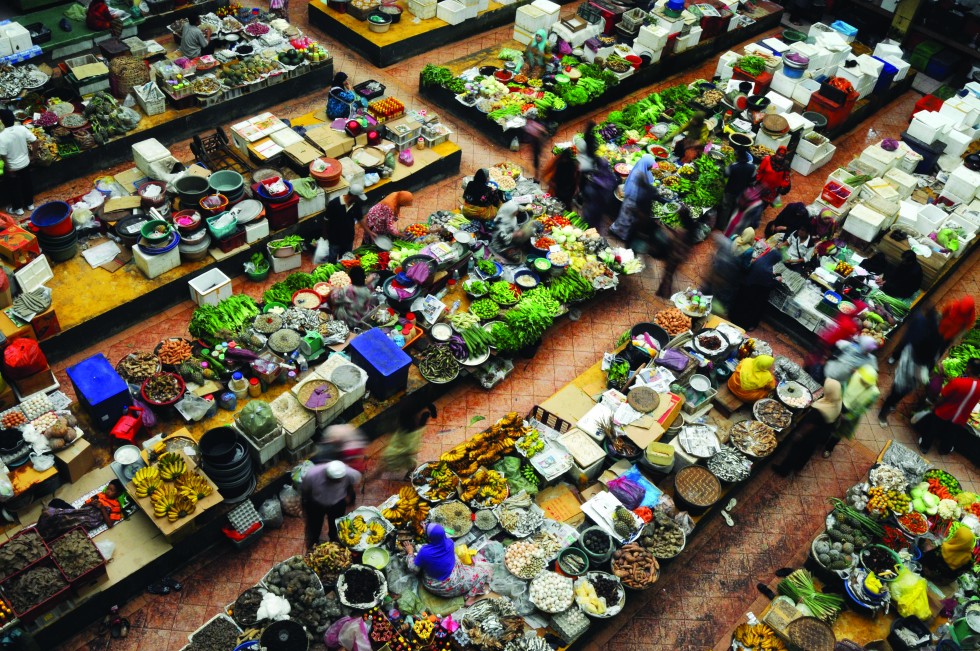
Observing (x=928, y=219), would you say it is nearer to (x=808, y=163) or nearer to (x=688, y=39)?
(x=808, y=163)

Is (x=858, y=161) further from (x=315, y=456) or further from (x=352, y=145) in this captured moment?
(x=315, y=456)

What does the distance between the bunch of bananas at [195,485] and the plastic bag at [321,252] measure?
4.21 metres

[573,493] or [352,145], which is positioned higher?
[352,145]

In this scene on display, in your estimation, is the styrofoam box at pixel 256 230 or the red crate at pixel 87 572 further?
the styrofoam box at pixel 256 230

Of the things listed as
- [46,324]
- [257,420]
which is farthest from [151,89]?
[257,420]

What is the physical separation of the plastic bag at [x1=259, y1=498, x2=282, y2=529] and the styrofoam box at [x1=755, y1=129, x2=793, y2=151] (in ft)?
35.2

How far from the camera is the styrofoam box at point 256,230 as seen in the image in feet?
36.9

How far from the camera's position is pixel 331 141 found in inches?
497

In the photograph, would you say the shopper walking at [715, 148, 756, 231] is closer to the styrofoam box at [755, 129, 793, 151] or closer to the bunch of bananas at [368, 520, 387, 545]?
the styrofoam box at [755, 129, 793, 151]

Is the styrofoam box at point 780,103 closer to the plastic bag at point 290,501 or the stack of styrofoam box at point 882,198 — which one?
the stack of styrofoam box at point 882,198

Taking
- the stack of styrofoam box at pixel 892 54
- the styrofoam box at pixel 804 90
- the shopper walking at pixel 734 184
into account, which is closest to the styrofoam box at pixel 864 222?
the shopper walking at pixel 734 184

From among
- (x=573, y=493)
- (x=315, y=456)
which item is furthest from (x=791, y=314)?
(x=315, y=456)

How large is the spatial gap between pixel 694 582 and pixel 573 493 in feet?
5.67

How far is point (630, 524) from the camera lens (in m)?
8.80
